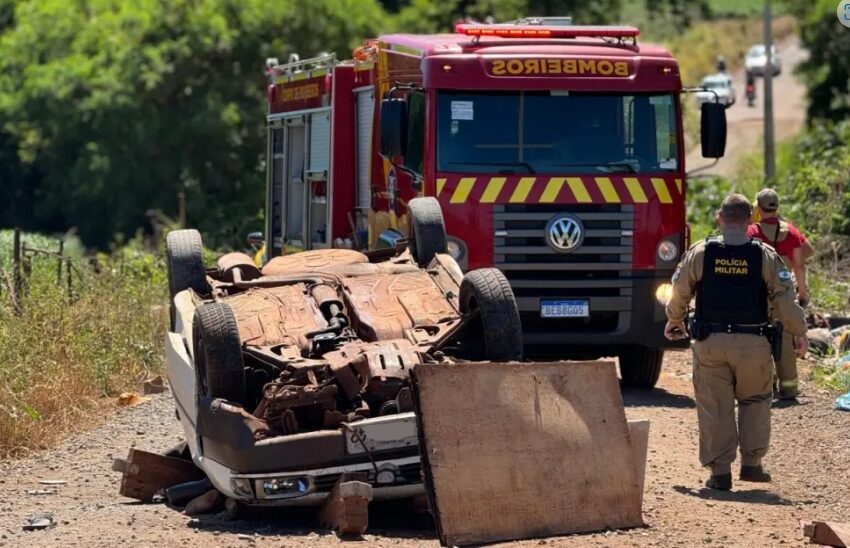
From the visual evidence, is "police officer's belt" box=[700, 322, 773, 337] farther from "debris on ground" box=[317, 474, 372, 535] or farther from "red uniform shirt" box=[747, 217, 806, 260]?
"red uniform shirt" box=[747, 217, 806, 260]

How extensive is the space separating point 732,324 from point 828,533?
210 centimetres

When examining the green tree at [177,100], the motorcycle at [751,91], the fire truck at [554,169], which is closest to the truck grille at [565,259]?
the fire truck at [554,169]

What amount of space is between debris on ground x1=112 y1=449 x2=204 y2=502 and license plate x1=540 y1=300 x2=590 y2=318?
444 centimetres

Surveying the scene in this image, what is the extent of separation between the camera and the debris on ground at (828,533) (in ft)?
23.7

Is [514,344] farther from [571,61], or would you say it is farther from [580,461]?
[571,61]

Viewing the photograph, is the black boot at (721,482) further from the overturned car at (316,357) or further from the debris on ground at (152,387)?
the debris on ground at (152,387)

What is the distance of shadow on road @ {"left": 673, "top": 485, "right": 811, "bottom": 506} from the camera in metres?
8.82

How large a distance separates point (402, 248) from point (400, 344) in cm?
212

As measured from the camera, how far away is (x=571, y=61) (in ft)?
42.7

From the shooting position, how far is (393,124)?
12.9 meters

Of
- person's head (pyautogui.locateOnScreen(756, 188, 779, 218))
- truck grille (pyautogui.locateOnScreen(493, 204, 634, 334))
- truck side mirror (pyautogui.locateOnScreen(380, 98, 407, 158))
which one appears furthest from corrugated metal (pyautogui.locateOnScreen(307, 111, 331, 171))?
person's head (pyautogui.locateOnScreen(756, 188, 779, 218))

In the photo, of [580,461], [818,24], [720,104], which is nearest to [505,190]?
[720,104]

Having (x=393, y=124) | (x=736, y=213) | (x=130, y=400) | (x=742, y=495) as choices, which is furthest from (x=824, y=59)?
(x=742, y=495)

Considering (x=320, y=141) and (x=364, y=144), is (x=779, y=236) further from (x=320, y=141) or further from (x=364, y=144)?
(x=320, y=141)
